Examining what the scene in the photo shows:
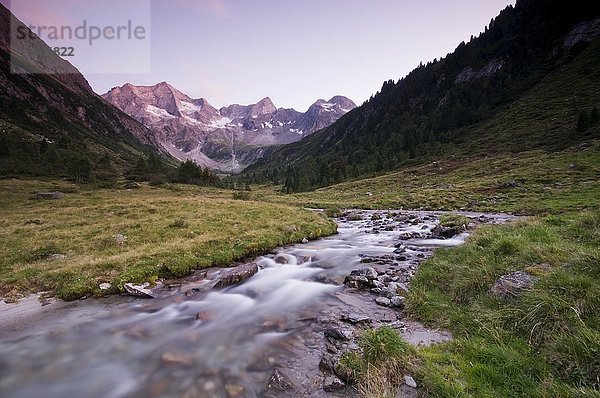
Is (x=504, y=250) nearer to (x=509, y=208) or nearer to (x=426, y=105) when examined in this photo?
(x=509, y=208)

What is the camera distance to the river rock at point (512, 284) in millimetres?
7598

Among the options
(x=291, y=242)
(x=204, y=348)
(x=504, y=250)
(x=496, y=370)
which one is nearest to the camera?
(x=496, y=370)

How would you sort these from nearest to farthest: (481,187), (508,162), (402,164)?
(481,187) < (508,162) < (402,164)

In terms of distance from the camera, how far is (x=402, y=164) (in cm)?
10881

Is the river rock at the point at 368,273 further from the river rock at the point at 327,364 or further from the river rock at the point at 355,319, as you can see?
the river rock at the point at 327,364

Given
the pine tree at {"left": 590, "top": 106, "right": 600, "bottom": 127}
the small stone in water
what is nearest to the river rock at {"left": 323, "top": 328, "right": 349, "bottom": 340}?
the small stone in water

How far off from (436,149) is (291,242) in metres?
106

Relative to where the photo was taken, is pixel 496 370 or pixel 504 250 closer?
pixel 496 370

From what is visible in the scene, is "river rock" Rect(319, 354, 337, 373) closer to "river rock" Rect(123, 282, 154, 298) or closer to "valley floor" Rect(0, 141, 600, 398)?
"valley floor" Rect(0, 141, 600, 398)

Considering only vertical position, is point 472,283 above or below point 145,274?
above

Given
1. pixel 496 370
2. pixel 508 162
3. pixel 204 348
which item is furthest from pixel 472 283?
pixel 508 162

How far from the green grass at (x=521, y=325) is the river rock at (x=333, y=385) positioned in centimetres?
171

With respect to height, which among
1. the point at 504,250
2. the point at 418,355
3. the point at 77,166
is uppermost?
the point at 77,166

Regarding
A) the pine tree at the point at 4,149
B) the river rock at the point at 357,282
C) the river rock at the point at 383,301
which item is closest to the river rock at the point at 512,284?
the river rock at the point at 383,301
